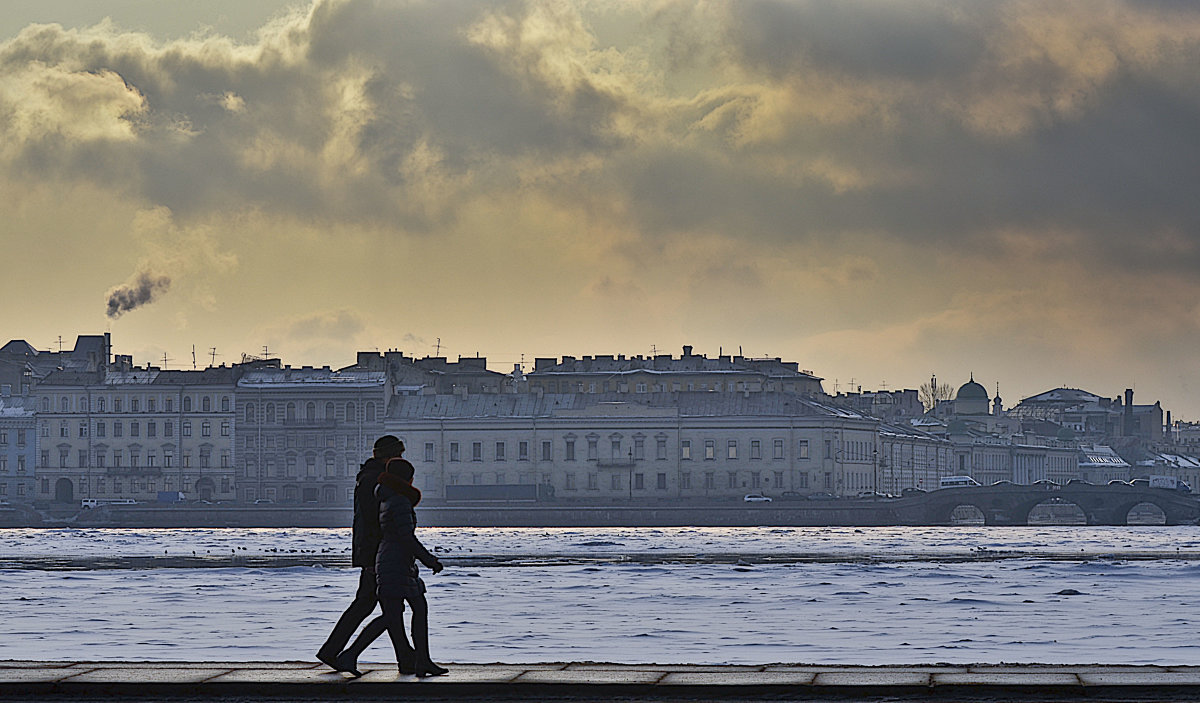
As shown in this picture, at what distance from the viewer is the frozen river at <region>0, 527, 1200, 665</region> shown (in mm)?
19094

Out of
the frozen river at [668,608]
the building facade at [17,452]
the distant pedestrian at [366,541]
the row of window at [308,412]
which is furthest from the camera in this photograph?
the building facade at [17,452]

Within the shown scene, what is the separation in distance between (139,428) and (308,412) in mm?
9518

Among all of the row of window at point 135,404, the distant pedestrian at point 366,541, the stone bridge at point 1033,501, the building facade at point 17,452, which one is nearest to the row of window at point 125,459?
the building facade at point 17,452

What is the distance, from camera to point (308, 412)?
111125mm

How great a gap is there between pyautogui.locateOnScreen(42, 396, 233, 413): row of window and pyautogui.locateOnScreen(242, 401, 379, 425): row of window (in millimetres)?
1884

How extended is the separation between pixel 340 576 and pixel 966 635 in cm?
1802

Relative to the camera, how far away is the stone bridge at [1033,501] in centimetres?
9681

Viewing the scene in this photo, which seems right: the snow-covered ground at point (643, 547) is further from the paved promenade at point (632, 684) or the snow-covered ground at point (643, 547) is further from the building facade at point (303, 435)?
the paved promenade at point (632, 684)

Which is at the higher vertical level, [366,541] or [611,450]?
[611,450]

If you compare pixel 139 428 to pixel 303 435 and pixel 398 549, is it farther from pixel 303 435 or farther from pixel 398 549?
pixel 398 549

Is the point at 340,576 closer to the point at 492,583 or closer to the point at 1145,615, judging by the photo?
the point at 492,583

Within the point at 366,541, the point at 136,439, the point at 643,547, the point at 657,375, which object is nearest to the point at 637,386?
the point at 657,375

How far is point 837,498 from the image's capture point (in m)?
102

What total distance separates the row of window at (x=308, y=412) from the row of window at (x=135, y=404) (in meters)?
1.88
